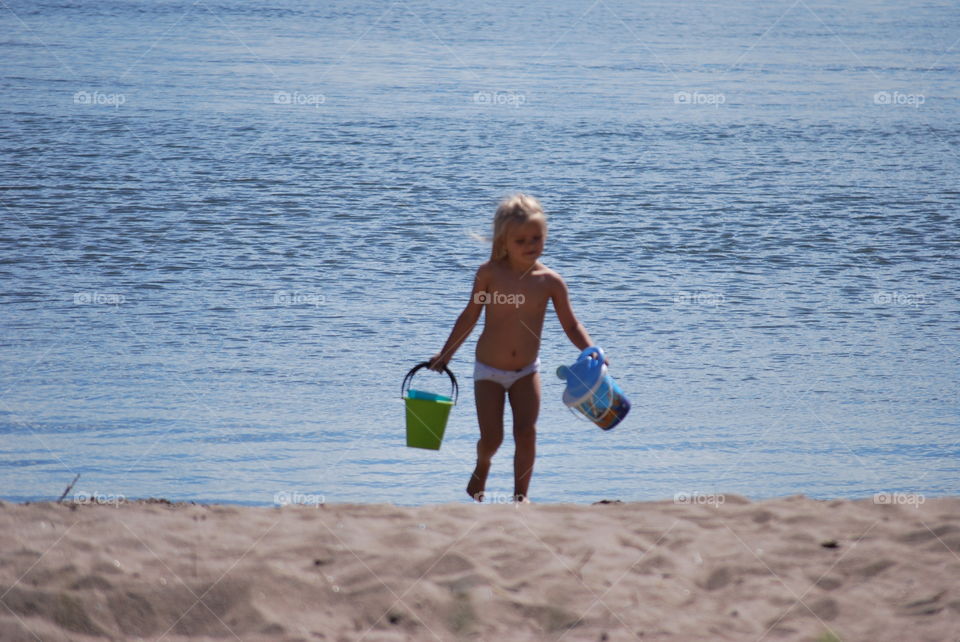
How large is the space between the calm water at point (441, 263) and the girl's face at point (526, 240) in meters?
1.33

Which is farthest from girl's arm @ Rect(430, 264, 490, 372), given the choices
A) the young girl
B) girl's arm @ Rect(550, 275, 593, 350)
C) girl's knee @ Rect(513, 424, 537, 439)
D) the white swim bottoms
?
girl's knee @ Rect(513, 424, 537, 439)

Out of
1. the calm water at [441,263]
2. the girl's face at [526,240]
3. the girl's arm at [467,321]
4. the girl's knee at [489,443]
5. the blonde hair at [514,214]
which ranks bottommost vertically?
the calm water at [441,263]

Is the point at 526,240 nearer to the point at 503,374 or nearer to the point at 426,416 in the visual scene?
the point at 503,374

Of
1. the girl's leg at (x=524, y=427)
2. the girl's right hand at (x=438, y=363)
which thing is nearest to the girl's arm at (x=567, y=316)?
the girl's leg at (x=524, y=427)

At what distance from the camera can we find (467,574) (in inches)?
169

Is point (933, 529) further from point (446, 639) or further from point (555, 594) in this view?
point (446, 639)

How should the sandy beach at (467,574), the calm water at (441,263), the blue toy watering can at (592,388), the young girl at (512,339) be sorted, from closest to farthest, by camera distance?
the sandy beach at (467,574), the blue toy watering can at (592,388), the young girl at (512,339), the calm water at (441,263)

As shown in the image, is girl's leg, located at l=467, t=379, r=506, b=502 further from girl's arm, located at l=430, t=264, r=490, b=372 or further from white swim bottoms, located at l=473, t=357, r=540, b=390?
girl's arm, located at l=430, t=264, r=490, b=372

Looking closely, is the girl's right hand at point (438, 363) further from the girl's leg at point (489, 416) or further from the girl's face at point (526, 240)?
the girl's face at point (526, 240)

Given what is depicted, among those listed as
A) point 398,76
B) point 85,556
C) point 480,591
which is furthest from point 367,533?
point 398,76

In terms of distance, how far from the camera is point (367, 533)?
15.3ft

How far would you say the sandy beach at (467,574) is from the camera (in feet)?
13.2

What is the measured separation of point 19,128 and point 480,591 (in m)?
14.9

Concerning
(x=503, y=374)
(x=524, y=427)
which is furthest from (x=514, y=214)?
(x=524, y=427)
